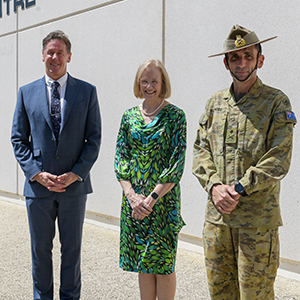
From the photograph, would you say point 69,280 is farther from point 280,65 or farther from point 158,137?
point 280,65

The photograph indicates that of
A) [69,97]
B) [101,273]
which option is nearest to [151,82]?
[69,97]

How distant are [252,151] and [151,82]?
92 cm

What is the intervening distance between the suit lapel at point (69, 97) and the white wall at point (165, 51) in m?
1.98

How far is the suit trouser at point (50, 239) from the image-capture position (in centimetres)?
284

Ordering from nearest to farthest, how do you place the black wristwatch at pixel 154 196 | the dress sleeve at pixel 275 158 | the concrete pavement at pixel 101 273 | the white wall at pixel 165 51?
the dress sleeve at pixel 275 158 < the black wristwatch at pixel 154 196 < the concrete pavement at pixel 101 273 < the white wall at pixel 165 51

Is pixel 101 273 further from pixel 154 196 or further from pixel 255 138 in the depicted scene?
pixel 255 138

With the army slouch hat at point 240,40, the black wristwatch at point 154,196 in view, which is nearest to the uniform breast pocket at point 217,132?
the army slouch hat at point 240,40

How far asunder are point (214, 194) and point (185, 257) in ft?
7.65

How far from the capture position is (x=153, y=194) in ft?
8.51

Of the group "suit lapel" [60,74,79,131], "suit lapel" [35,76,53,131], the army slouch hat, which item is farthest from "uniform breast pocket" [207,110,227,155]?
"suit lapel" [35,76,53,131]

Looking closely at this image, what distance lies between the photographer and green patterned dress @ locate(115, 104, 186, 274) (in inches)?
103

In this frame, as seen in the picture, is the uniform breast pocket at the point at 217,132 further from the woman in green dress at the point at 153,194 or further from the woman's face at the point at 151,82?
the woman's face at the point at 151,82

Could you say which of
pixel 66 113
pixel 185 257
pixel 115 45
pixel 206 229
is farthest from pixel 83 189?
pixel 115 45

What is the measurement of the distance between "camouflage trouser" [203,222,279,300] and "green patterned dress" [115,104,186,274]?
0.39 metres
